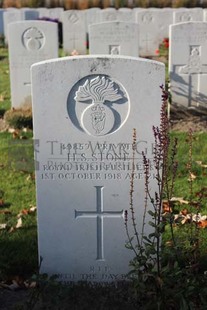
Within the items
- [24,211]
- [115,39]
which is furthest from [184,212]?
[115,39]

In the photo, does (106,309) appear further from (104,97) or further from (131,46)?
(131,46)

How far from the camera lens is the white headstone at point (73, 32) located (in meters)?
17.8

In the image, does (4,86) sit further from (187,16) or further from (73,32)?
(187,16)

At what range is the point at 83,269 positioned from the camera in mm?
3891

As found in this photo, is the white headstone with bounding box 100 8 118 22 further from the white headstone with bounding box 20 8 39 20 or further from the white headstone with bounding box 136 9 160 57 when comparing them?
the white headstone with bounding box 20 8 39 20

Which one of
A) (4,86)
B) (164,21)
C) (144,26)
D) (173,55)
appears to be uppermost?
(164,21)

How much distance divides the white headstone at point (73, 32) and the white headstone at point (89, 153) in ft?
47.1

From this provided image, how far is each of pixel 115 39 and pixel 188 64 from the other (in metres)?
1.30

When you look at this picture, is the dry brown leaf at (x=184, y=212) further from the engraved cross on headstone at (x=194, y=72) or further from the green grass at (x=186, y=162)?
the engraved cross on headstone at (x=194, y=72)

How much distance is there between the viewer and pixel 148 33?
17531mm

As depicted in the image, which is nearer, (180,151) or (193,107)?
(180,151)

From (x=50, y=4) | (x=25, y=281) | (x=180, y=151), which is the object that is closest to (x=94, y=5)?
(x=50, y=4)

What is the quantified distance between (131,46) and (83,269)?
20.0 ft

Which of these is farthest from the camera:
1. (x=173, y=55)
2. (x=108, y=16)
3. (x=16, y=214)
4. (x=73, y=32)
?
(x=108, y=16)
